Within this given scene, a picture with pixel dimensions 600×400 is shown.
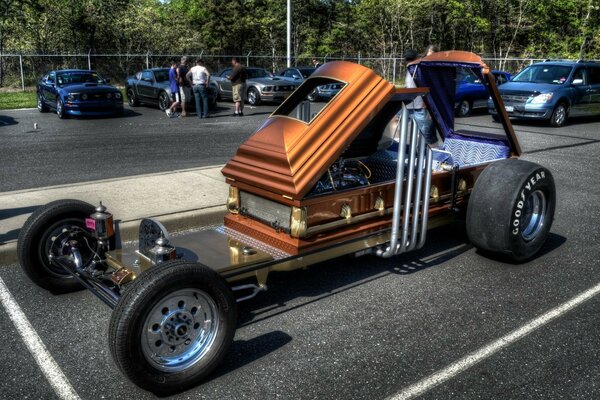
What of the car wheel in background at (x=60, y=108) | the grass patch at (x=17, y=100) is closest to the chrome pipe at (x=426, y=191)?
the car wheel in background at (x=60, y=108)

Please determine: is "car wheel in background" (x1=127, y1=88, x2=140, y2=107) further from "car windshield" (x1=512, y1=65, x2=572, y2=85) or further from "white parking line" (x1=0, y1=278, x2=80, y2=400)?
"white parking line" (x1=0, y1=278, x2=80, y2=400)

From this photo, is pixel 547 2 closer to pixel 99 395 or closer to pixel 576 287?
pixel 576 287

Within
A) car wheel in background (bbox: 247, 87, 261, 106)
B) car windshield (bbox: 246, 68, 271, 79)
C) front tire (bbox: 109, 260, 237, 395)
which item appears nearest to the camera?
front tire (bbox: 109, 260, 237, 395)

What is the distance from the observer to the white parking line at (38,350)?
11.4 ft

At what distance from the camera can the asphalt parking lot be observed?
3.54 metres

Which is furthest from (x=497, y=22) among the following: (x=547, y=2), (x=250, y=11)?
(x=250, y=11)

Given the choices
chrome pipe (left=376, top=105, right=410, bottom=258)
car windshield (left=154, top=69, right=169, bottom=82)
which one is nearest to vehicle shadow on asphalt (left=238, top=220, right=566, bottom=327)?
chrome pipe (left=376, top=105, right=410, bottom=258)

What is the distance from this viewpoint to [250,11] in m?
43.3

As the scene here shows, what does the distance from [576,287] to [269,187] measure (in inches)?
114

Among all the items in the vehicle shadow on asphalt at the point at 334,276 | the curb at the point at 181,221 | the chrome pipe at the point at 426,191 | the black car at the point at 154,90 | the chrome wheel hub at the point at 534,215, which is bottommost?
the vehicle shadow on asphalt at the point at 334,276

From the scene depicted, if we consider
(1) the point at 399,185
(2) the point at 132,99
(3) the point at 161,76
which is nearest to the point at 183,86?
(3) the point at 161,76

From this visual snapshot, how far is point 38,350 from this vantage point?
12.9 ft

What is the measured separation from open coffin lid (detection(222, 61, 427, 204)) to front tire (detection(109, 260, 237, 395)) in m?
1.22

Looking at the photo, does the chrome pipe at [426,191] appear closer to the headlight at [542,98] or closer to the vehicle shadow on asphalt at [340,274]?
the vehicle shadow on asphalt at [340,274]
